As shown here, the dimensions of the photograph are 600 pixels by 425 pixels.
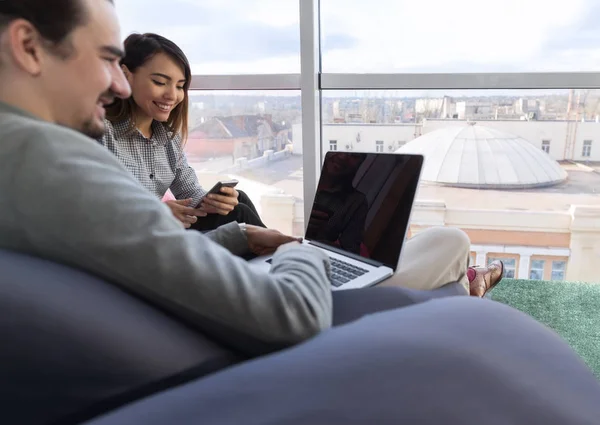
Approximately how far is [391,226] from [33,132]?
2.94 ft

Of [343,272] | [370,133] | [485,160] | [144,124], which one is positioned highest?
[144,124]

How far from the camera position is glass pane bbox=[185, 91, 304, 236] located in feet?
8.95

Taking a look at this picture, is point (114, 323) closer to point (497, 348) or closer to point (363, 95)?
point (497, 348)

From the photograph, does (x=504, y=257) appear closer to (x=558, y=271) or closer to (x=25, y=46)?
(x=558, y=271)

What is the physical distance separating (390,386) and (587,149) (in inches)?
97.4

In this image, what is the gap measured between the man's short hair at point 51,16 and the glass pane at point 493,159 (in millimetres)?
1929

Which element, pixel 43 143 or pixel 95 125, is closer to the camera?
pixel 43 143

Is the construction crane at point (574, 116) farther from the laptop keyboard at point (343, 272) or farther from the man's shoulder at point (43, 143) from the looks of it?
the man's shoulder at point (43, 143)

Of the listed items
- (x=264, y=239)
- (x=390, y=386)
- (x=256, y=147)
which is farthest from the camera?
(x=256, y=147)

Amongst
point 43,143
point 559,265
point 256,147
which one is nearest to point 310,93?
point 256,147

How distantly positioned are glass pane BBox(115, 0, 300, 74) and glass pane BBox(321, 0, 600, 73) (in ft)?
0.77

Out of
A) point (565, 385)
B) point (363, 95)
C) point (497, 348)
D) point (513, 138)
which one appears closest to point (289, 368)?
point (497, 348)

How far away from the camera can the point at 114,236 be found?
614mm

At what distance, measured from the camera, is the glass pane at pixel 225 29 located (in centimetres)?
259
